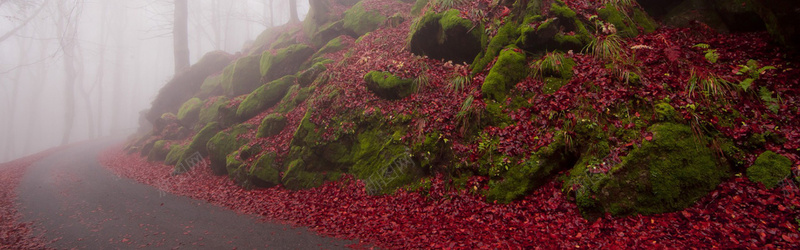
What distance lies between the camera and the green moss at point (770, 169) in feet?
13.7

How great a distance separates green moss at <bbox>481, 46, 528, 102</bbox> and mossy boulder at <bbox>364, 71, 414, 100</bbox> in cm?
220

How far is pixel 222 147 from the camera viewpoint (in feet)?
37.1

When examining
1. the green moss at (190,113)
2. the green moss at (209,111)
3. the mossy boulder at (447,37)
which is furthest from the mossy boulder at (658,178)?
the green moss at (190,113)

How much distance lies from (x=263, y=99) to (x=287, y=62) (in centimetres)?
254

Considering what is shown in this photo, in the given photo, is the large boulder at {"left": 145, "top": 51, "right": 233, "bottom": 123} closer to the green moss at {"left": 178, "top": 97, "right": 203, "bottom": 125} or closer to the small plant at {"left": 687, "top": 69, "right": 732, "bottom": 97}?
the green moss at {"left": 178, "top": 97, "right": 203, "bottom": 125}

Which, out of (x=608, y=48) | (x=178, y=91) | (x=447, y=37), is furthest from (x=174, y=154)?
(x=608, y=48)

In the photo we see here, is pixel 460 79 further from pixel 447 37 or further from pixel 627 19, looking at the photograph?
pixel 627 19

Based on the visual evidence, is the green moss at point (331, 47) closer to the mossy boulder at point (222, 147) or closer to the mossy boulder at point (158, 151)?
the mossy boulder at point (222, 147)

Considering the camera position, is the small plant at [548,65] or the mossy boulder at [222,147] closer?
the small plant at [548,65]

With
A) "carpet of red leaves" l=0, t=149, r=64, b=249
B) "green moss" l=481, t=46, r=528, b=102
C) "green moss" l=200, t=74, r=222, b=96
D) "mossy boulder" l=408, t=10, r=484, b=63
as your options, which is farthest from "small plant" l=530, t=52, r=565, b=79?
"green moss" l=200, t=74, r=222, b=96

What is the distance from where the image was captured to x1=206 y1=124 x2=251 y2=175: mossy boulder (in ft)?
36.6

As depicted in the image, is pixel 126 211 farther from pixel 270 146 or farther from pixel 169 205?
pixel 270 146

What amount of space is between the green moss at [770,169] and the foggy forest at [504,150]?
0.02 m

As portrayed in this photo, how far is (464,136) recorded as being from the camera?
6789 mm
